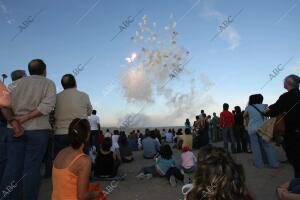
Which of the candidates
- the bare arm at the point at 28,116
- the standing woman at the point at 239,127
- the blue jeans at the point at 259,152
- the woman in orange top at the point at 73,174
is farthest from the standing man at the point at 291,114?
the standing woman at the point at 239,127

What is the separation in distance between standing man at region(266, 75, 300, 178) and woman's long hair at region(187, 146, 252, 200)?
357 cm

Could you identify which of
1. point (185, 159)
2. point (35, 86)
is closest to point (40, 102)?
point (35, 86)

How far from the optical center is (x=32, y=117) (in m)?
4.78

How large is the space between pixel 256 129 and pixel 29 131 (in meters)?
6.52

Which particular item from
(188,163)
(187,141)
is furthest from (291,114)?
(187,141)

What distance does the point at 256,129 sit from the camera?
9.31 metres

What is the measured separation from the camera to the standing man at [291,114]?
5.45 metres

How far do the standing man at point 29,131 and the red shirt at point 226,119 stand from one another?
8.94m

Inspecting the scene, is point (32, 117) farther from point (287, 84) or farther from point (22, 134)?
point (287, 84)

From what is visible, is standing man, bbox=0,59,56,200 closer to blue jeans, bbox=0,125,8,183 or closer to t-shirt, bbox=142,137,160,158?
blue jeans, bbox=0,125,8,183

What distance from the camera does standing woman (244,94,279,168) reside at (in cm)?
936

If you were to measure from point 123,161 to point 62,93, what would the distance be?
7316 millimetres

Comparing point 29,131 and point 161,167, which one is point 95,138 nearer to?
point 161,167

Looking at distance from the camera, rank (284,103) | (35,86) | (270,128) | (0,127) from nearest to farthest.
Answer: (35,86) < (0,127) < (284,103) < (270,128)
